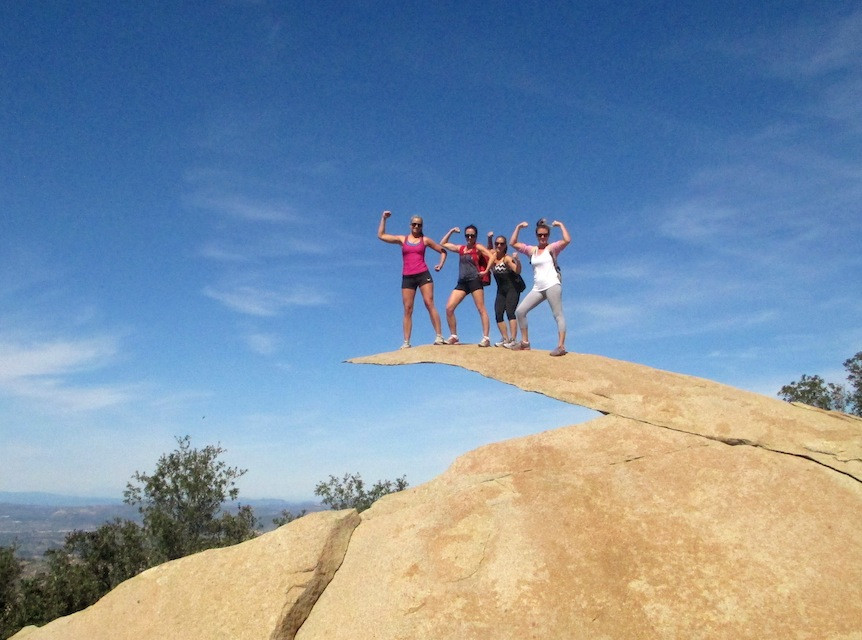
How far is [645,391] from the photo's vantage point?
30.8 feet

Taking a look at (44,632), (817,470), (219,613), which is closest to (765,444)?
(817,470)

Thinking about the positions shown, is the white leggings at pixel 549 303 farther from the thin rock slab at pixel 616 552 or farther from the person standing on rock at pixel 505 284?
the thin rock slab at pixel 616 552

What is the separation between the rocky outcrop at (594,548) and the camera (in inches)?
241

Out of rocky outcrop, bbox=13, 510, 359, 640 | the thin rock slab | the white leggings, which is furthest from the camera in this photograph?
the white leggings

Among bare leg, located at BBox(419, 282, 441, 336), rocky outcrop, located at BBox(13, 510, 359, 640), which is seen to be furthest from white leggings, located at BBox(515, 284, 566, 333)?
rocky outcrop, located at BBox(13, 510, 359, 640)

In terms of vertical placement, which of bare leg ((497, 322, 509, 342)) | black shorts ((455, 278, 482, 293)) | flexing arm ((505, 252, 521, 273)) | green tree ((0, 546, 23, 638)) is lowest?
green tree ((0, 546, 23, 638))

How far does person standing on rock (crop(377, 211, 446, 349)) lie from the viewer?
11820mm

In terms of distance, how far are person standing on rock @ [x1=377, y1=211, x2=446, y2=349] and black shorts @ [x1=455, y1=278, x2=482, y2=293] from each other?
553 millimetres

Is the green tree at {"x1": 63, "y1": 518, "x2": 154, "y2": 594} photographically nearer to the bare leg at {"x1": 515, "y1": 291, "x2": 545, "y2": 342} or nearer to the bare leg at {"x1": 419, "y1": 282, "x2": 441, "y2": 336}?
the bare leg at {"x1": 419, "y1": 282, "x2": 441, "y2": 336}

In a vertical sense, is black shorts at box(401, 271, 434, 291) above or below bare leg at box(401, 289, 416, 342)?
above

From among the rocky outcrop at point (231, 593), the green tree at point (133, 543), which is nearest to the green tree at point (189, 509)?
the green tree at point (133, 543)

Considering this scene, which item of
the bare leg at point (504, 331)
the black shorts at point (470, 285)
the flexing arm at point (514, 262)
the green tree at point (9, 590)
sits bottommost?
the green tree at point (9, 590)

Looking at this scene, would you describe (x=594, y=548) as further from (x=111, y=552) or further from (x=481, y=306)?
(x=111, y=552)

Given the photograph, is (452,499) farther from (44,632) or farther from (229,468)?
(229,468)
